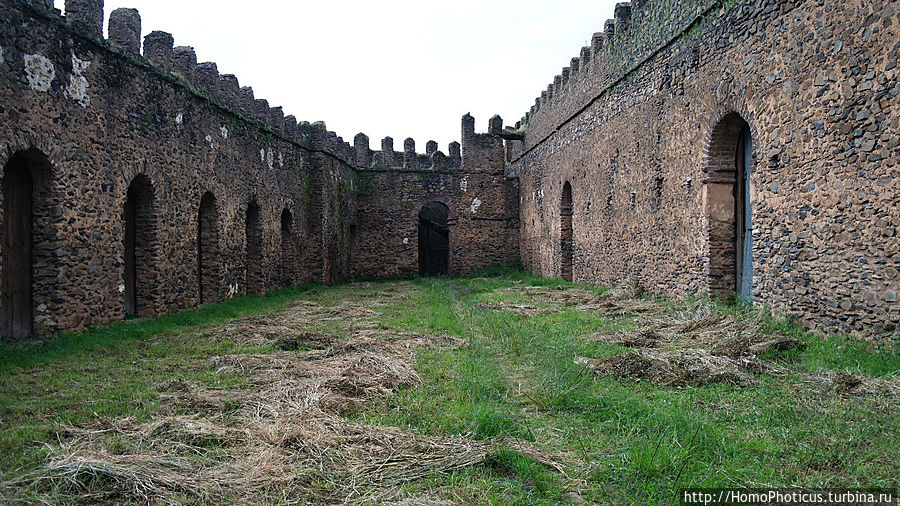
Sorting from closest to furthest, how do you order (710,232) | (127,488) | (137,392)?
(127,488) → (137,392) → (710,232)

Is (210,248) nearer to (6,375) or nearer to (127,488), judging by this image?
(6,375)

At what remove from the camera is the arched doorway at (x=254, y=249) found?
1445 centimetres

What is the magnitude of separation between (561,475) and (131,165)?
895 centimetres

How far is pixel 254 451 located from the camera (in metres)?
3.76

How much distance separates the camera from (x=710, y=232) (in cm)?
922

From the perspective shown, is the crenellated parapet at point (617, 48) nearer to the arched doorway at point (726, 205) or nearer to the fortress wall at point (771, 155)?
A: the fortress wall at point (771, 155)

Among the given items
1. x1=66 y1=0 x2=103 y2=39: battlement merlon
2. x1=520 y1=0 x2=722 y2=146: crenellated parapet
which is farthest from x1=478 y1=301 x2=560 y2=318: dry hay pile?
x1=66 y1=0 x2=103 y2=39: battlement merlon

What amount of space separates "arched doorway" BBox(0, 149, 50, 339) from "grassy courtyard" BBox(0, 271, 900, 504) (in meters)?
0.88

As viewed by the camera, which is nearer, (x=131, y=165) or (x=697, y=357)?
(x=697, y=357)

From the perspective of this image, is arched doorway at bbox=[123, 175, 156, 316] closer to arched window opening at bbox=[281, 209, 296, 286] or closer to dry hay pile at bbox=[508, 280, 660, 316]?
arched window opening at bbox=[281, 209, 296, 286]

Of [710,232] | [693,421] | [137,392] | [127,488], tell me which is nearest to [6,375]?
[137,392]

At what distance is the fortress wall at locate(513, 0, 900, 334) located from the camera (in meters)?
6.04

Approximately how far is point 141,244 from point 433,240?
636 inches

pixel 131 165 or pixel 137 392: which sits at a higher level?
pixel 131 165
